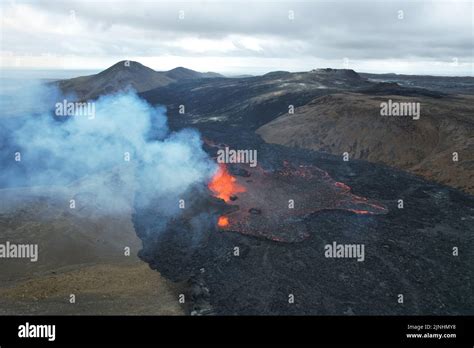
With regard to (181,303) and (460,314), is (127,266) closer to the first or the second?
(181,303)

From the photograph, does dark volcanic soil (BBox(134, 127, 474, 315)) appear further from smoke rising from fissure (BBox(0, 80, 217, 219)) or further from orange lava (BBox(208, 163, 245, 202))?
smoke rising from fissure (BBox(0, 80, 217, 219))

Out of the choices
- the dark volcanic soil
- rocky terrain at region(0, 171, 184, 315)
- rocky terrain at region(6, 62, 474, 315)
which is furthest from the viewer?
rocky terrain at region(6, 62, 474, 315)

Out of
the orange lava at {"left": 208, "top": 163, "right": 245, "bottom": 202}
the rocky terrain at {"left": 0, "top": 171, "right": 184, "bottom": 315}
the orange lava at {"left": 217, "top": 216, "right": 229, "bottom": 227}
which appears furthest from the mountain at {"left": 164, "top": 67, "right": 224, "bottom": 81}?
the orange lava at {"left": 217, "top": 216, "right": 229, "bottom": 227}

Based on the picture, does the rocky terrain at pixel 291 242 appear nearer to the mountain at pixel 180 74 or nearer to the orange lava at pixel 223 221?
the orange lava at pixel 223 221

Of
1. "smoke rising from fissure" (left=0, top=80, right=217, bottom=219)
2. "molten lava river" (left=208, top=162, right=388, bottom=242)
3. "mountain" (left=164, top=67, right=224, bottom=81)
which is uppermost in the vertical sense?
"mountain" (left=164, top=67, right=224, bottom=81)

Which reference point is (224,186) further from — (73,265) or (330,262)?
(73,265)

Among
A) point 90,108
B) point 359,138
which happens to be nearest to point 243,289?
point 359,138

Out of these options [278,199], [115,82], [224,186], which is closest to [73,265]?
[224,186]
